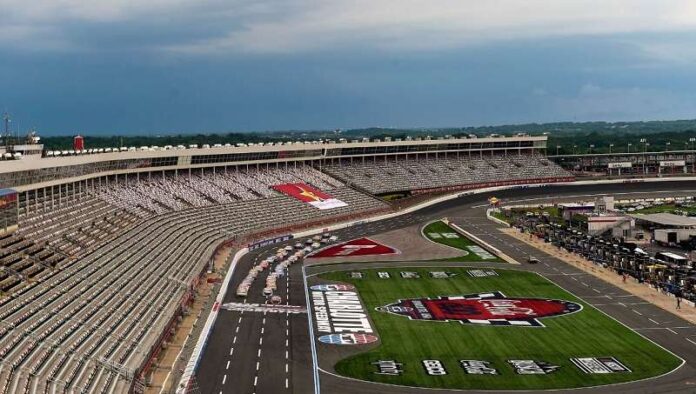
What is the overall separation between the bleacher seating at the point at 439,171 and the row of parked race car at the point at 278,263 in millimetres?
46893

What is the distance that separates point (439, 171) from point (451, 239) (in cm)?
6279

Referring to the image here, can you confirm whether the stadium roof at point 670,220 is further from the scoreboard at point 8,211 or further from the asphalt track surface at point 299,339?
the scoreboard at point 8,211

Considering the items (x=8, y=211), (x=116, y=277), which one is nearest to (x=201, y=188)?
(x=8, y=211)

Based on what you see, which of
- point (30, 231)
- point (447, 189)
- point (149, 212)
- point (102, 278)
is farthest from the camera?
point (447, 189)

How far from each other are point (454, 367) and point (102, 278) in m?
31.4

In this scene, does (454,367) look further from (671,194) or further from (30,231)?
(671,194)

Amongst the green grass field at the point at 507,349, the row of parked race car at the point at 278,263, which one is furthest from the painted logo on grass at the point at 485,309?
the row of parked race car at the point at 278,263

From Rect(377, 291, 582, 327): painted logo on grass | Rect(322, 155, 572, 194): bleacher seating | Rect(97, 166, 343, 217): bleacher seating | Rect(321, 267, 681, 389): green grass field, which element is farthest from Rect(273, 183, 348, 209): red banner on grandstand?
Rect(377, 291, 582, 327): painted logo on grass

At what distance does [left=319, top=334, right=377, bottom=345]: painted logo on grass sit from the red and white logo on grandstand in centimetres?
3892

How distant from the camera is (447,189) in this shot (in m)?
170

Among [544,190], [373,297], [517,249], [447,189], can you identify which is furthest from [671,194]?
[373,297]

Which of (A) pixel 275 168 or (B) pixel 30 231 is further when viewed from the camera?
(A) pixel 275 168

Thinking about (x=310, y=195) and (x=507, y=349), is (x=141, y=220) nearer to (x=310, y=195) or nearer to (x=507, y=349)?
(x=310, y=195)

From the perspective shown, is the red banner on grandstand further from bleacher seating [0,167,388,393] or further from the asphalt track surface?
the asphalt track surface
